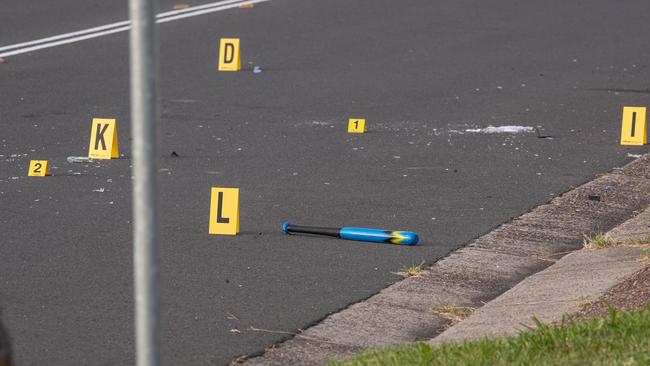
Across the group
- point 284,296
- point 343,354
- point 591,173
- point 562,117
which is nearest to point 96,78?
point 562,117

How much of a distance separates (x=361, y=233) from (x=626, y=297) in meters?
2.09

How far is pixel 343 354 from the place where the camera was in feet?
18.1

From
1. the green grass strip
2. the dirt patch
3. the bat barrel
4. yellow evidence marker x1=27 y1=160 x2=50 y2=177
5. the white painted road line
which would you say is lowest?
the green grass strip

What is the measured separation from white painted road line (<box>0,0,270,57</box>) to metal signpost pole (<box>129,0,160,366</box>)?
1231 centimetres

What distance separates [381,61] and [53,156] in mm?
5792

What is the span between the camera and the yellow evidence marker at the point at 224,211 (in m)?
7.54

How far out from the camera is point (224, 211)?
298 inches

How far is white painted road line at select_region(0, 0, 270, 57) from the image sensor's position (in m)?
15.2

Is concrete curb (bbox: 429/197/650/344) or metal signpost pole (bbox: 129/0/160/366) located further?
concrete curb (bbox: 429/197/650/344)

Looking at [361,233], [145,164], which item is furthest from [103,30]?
[145,164]

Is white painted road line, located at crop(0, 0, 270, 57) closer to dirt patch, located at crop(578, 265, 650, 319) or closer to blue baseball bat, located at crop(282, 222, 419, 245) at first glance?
blue baseball bat, located at crop(282, 222, 419, 245)

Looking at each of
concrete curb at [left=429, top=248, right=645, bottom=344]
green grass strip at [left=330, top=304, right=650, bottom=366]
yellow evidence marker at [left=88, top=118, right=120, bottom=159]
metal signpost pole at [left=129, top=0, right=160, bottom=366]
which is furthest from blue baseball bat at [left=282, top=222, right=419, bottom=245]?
metal signpost pole at [left=129, top=0, right=160, bottom=366]

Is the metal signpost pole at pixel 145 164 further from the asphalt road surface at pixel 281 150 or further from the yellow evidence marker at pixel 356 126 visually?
the yellow evidence marker at pixel 356 126

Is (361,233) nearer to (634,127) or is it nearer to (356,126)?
(356,126)
